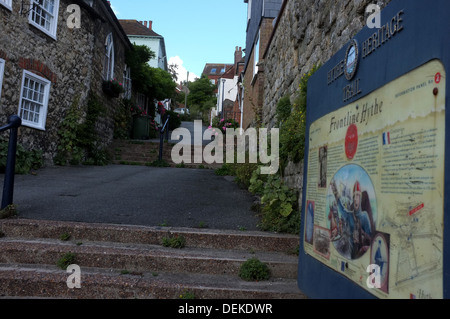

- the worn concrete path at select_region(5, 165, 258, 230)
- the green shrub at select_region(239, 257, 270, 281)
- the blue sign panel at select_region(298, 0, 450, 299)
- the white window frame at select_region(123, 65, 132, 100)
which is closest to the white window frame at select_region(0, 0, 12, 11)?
the worn concrete path at select_region(5, 165, 258, 230)

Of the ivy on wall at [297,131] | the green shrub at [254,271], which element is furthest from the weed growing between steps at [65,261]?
the ivy on wall at [297,131]

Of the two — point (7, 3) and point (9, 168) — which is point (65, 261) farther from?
point (7, 3)

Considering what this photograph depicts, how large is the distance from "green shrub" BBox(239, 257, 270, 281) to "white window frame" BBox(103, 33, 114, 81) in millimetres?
10752

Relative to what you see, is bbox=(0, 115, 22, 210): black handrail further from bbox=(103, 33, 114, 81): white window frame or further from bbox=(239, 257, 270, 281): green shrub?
bbox=(103, 33, 114, 81): white window frame

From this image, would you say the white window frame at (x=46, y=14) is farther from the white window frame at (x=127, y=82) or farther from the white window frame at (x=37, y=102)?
the white window frame at (x=127, y=82)

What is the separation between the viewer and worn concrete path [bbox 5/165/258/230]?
410 cm

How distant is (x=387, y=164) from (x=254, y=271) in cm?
186

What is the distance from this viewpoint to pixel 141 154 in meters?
11.6

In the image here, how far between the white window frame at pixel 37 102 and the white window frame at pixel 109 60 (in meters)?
3.71

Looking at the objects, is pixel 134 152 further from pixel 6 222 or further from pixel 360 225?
pixel 360 225

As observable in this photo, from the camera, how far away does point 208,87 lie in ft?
160

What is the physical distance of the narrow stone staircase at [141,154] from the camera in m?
10.9

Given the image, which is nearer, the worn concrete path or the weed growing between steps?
the weed growing between steps
